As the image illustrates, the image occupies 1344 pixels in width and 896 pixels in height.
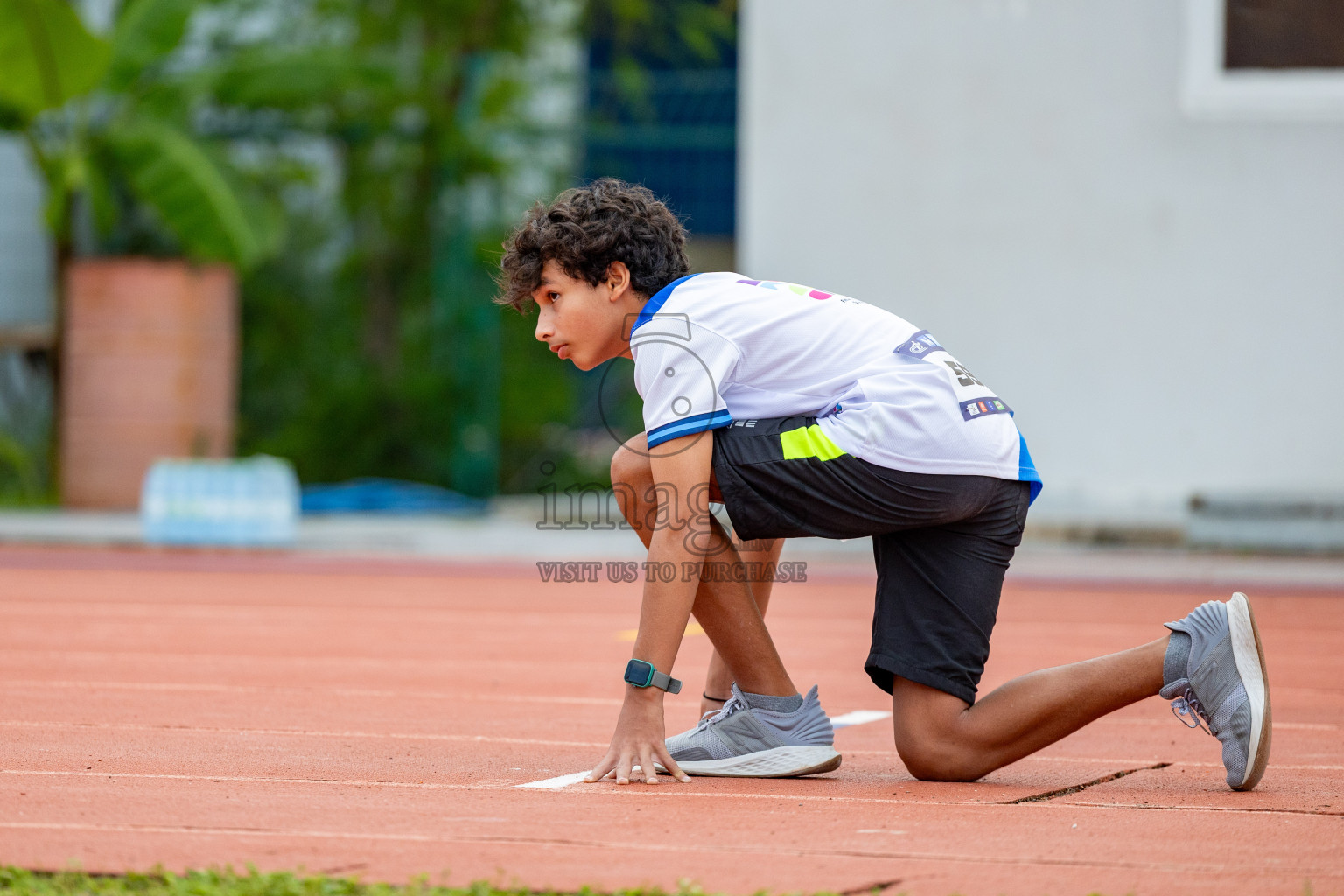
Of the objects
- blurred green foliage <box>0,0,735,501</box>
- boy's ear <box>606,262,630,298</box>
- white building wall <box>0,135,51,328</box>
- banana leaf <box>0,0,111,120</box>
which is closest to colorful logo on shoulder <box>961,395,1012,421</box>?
boy's ear <box>606,262,630,298</box>

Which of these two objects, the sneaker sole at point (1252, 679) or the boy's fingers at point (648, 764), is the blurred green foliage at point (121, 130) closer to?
the boy's fingers at point (648, 764)

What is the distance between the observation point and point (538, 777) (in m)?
3.57

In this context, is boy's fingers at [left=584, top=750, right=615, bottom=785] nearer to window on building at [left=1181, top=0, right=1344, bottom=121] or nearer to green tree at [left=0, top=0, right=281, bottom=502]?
window on building at [left=1181, top=0, right=1344, bottom=121]

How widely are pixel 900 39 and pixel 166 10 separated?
6105 millimetres

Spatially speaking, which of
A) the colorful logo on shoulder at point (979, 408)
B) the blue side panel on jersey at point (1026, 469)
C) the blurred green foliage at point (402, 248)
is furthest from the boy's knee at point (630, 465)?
the blurred green foliage at point (402, 248)

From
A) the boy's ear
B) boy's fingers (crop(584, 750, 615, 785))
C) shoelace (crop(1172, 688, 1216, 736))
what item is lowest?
boy's fingers (crop(584, 750, 615, 785))

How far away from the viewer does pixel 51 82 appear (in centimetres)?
1243

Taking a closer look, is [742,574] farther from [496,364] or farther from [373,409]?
[373,409]

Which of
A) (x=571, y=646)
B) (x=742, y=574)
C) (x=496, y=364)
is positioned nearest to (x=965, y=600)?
(x=742, y=574)

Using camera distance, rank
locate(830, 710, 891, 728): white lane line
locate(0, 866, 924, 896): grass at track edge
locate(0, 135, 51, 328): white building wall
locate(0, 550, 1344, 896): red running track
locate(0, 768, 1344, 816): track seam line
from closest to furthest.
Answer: locate(0, 866, 924, 896): grass at track edge < locate(0, 550, 1344, 896): red running track < locate(0, 768, 1344, 816): track seam line < locate(830, 710, 891, 728): white lane line < locate(0, 135, 51, 328): white building wall

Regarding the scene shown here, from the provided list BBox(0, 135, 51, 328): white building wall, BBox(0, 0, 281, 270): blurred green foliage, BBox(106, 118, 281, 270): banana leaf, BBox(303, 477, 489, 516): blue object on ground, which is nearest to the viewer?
BBox(0, 0, 281, 270): blurred green foliage

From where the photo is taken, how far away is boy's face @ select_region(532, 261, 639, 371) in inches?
143

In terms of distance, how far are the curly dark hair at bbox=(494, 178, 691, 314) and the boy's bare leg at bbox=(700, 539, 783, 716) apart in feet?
2.23

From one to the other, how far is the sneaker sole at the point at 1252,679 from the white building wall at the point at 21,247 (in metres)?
13.5
